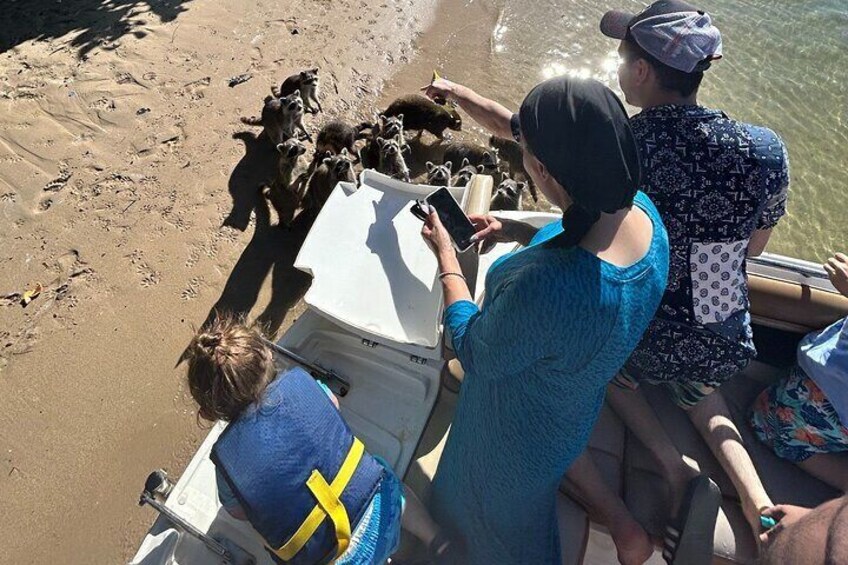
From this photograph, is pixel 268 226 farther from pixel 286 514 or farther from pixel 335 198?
pixel 286 514

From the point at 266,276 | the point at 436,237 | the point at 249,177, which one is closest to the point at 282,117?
the point at 249,177

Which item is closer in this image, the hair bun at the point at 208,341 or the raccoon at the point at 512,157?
the hair bun at the point at 208,341

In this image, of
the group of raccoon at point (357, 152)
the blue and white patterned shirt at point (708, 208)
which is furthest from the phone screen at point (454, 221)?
the group of raccoon at point (357, 152)

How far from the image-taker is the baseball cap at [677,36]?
250 cm

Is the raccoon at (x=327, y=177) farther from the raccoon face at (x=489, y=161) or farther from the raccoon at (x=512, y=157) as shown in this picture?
the raccoon at (x=512, y=157)

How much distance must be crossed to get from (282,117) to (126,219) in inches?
72.3

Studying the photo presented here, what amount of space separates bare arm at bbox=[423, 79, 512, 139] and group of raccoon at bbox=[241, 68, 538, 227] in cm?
196

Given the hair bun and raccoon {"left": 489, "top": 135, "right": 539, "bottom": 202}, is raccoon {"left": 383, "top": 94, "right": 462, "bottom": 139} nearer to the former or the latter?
raccoon {"left": 489, "top": 135, "right": 539, "bottom": 202}

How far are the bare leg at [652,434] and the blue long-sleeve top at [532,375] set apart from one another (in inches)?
25.8

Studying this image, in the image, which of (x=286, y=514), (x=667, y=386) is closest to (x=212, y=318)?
(x=286, y=514)

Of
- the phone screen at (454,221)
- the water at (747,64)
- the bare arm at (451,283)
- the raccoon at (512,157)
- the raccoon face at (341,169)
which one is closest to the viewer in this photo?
the bare arm at (451,283)

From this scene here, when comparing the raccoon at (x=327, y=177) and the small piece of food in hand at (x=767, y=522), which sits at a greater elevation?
the small piece of food in hand at (x=767, y=522)

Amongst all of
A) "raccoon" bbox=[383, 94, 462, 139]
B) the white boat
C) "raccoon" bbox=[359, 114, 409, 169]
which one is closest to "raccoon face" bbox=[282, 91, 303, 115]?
"raccoon" bbox=[359, 114, 409, 169]

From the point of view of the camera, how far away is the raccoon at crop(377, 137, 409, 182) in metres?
5.90
